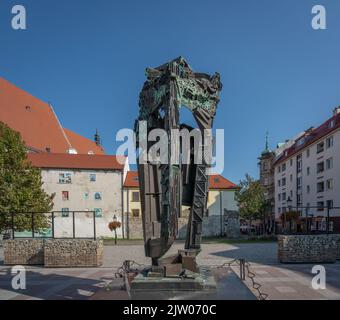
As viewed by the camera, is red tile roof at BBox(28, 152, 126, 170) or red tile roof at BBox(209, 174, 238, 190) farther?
red tile roof at BBox(209, 174, 238, 190)

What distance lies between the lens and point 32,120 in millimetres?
55156

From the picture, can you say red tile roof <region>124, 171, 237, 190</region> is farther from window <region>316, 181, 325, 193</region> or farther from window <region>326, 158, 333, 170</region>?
window <region>326, 158, 333, 170</region>

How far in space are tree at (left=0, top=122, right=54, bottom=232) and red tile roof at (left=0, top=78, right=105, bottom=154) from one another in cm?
1865

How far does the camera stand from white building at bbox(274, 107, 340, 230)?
3903 centimetres

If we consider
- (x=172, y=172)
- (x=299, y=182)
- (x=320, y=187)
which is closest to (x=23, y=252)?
(x=172, y=172)

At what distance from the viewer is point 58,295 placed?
10.0 m

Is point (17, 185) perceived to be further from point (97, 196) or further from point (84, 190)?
point (97, 196)

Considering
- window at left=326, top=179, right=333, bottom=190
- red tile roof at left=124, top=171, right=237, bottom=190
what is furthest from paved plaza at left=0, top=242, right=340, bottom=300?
red tile roof at left=124, top=171, right=237, bottom=190

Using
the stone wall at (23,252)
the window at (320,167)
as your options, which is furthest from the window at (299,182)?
the stone wall at (23,252)

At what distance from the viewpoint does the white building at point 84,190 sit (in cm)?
4278

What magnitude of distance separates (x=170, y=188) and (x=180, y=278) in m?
2.02

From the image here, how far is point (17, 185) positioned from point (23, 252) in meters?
15.5
